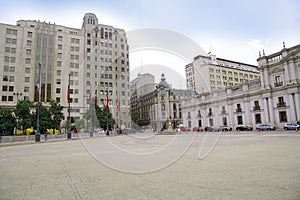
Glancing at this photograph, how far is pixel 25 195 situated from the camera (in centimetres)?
441

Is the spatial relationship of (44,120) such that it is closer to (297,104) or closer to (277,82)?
(297,104)

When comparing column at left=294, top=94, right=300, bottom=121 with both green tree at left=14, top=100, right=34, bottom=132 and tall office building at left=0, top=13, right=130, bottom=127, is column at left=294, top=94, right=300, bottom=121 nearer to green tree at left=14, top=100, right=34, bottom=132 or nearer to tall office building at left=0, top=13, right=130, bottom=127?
tall office building at left=0, top=13, right=130, bottom=127

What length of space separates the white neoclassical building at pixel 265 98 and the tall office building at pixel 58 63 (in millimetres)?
28514

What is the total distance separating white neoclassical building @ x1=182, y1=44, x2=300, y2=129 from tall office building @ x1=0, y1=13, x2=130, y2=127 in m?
28.5

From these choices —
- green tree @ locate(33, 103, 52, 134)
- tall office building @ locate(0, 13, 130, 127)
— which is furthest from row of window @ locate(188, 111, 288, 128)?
green tree @ locate(33, 103, 52, 134)

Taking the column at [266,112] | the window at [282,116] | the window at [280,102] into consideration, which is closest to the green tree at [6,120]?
the column at [266,112]

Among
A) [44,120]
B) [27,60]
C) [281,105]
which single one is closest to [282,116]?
[281,105]

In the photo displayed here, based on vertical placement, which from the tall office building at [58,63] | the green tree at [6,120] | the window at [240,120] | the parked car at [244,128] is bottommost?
the parked car at [244,128]

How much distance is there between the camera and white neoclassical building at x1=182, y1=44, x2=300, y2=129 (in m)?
41.0

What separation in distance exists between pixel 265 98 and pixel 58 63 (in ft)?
190

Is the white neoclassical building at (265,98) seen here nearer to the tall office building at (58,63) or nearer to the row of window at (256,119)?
the row of window at (256,119)

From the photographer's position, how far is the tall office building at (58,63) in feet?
182

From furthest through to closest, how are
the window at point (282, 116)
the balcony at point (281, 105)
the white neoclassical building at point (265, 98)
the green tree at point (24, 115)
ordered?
the balcony at point (281, 105) < the window at point (282, 116) < the white neoclassical building at point (265, 98) < the green tree at point (24, 115)

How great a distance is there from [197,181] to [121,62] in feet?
165
